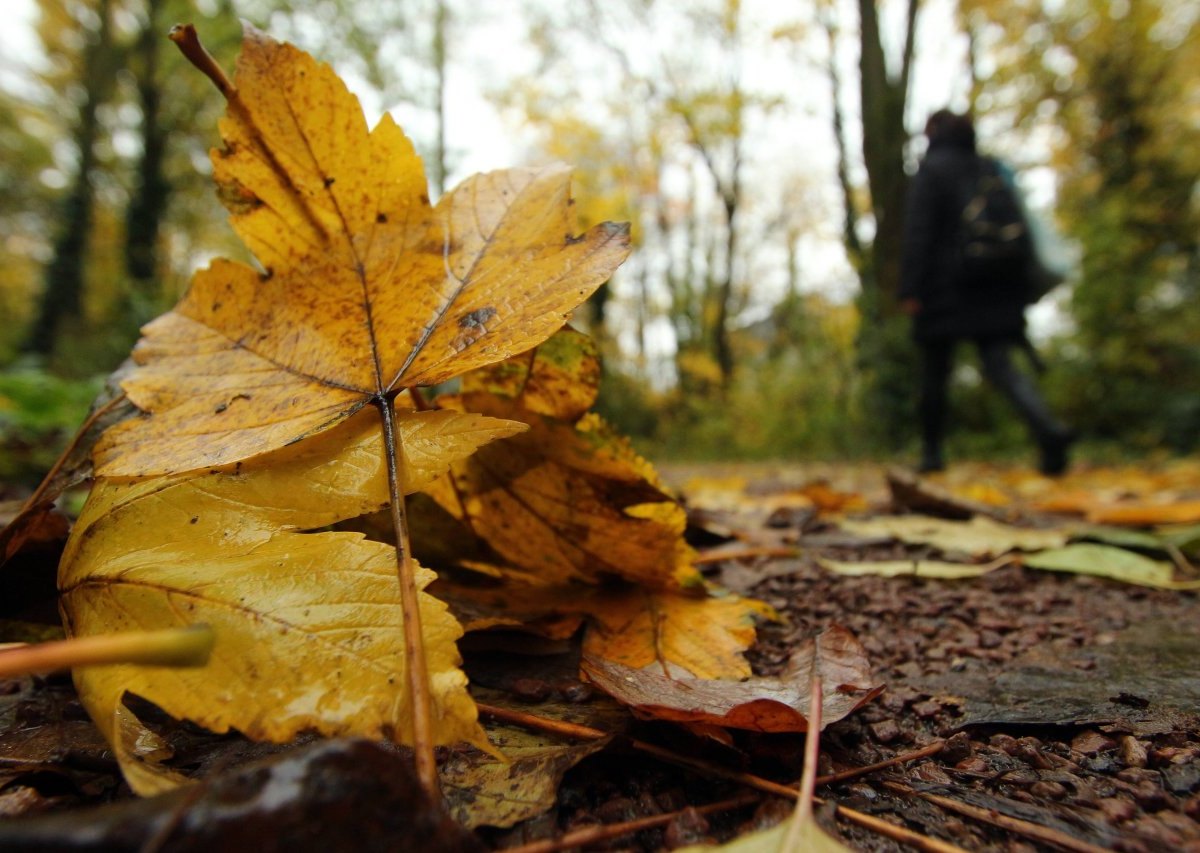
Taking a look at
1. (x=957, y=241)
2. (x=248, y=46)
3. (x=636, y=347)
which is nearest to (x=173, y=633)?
(x=248, y=46)

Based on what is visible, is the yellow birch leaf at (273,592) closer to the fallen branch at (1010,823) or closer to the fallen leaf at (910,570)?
the fallen branch at (1010,823)

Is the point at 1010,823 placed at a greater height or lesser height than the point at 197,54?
lesser

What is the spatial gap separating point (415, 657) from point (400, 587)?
5 centimetres

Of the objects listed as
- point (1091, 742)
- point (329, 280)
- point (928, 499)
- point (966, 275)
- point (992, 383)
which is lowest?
point (1091, 742)

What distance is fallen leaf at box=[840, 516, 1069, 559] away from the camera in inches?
50.7

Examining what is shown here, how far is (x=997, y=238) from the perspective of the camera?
13.7 ft

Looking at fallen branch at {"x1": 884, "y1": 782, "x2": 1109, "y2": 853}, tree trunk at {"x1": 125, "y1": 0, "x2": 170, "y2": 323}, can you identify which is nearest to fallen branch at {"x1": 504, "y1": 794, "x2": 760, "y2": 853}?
fallen branch at {"x1": 884, "y1": 782, "x2": 1109, "y2": 853}

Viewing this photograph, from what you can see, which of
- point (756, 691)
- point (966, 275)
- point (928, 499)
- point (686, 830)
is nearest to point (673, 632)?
point (756, 691)

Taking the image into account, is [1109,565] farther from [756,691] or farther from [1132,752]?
[756,691]

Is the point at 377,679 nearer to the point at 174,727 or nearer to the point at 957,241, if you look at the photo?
the point at 174,727

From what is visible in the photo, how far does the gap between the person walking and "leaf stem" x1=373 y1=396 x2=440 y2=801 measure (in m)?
4.30

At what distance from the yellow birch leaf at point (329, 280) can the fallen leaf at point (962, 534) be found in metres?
1.11

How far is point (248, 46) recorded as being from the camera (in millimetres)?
532

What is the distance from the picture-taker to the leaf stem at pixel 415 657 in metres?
0.35
